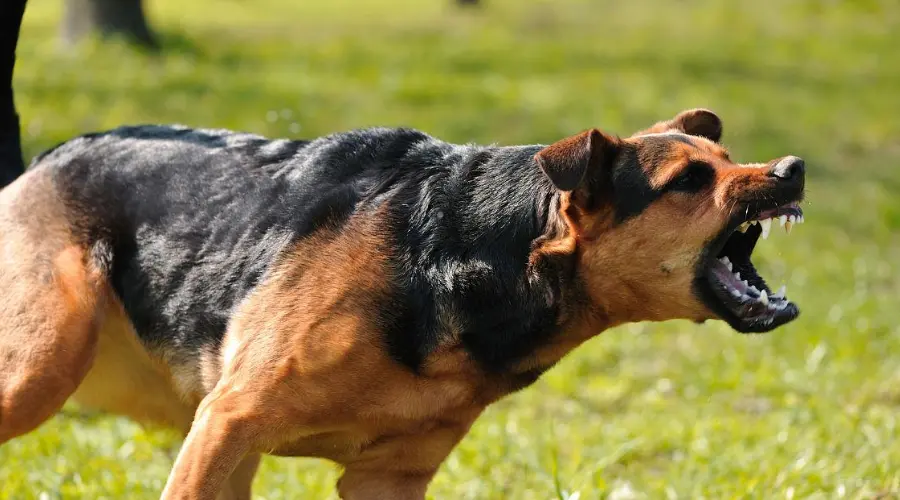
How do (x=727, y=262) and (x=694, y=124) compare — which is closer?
(x=727, y=262)

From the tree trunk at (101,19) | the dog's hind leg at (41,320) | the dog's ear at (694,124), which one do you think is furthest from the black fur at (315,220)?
the tree trunk at (101,19)

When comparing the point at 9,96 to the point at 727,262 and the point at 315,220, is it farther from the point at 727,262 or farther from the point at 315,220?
the point at 727,262

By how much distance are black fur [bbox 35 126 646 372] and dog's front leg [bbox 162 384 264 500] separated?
0.52m

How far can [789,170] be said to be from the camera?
166 inches

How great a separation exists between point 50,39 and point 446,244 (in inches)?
517

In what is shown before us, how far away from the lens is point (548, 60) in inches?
717

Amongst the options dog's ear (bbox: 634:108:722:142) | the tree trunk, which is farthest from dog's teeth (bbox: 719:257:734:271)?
the tree trunk

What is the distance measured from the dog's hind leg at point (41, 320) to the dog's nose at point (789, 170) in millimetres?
2833

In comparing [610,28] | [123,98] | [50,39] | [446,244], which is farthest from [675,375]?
[610,28]

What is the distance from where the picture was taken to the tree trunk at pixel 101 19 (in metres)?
14.4

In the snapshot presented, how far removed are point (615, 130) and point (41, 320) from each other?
10793 millimetres

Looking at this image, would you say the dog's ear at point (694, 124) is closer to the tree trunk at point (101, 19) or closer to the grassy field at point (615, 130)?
the grassy field at point (615, 130)

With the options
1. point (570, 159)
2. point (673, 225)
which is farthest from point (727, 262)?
point (570, 159)

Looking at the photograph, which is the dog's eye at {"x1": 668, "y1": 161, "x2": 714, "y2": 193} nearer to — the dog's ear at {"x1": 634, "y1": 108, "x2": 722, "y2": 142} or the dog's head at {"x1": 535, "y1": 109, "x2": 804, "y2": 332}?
the dog's head at {"x1": 535, "y1": 109, "x2": 804, "y2": 332}
